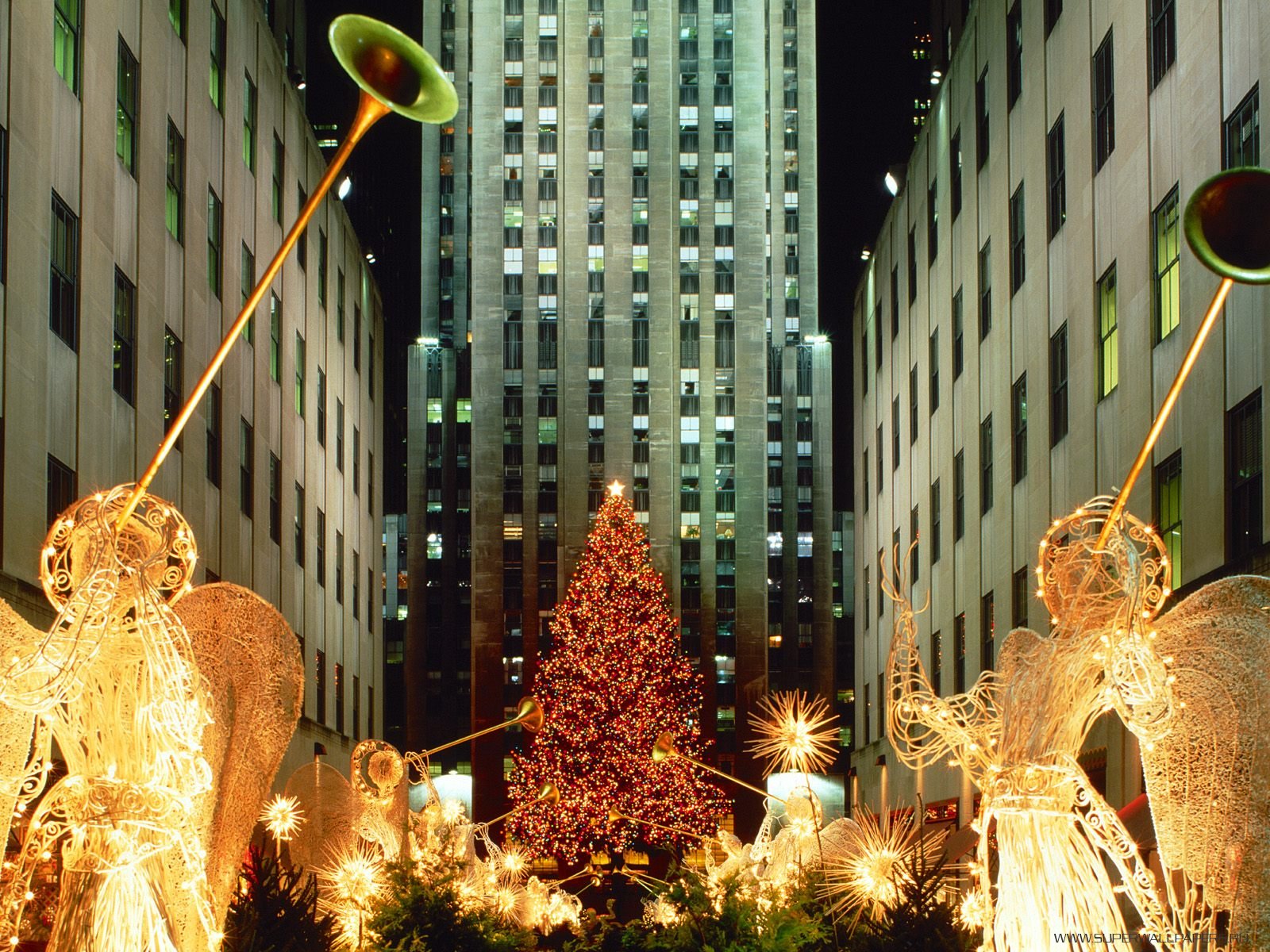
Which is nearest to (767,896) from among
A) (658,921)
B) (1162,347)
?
(658,921)

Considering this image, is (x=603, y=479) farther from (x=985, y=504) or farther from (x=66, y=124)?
(x=66, y=124)

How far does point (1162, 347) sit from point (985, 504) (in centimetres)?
1427

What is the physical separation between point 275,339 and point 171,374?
37.8 ft

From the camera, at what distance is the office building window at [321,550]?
5038cm

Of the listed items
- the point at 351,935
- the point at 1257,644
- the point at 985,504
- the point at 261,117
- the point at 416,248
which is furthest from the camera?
the point at 416,248

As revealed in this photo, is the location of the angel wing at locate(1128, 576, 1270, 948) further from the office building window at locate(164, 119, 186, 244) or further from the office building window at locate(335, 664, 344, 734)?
the office building window at locate(335, 664, 344, 734)

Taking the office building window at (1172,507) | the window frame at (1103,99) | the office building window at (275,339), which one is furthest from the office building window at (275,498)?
the office building window at (1172,507)

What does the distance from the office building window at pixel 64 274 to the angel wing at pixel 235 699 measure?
13.8 metres

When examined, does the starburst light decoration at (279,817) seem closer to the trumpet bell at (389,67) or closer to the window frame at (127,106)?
the window frame at (127,106)

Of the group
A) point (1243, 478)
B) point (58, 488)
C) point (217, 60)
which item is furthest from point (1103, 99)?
point (217, 60)

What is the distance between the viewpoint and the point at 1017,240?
36094 millimetres

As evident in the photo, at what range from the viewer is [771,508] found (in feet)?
293

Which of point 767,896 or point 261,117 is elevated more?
point 261,117

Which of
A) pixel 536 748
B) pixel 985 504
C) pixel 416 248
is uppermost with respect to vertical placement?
pixel 416 248
